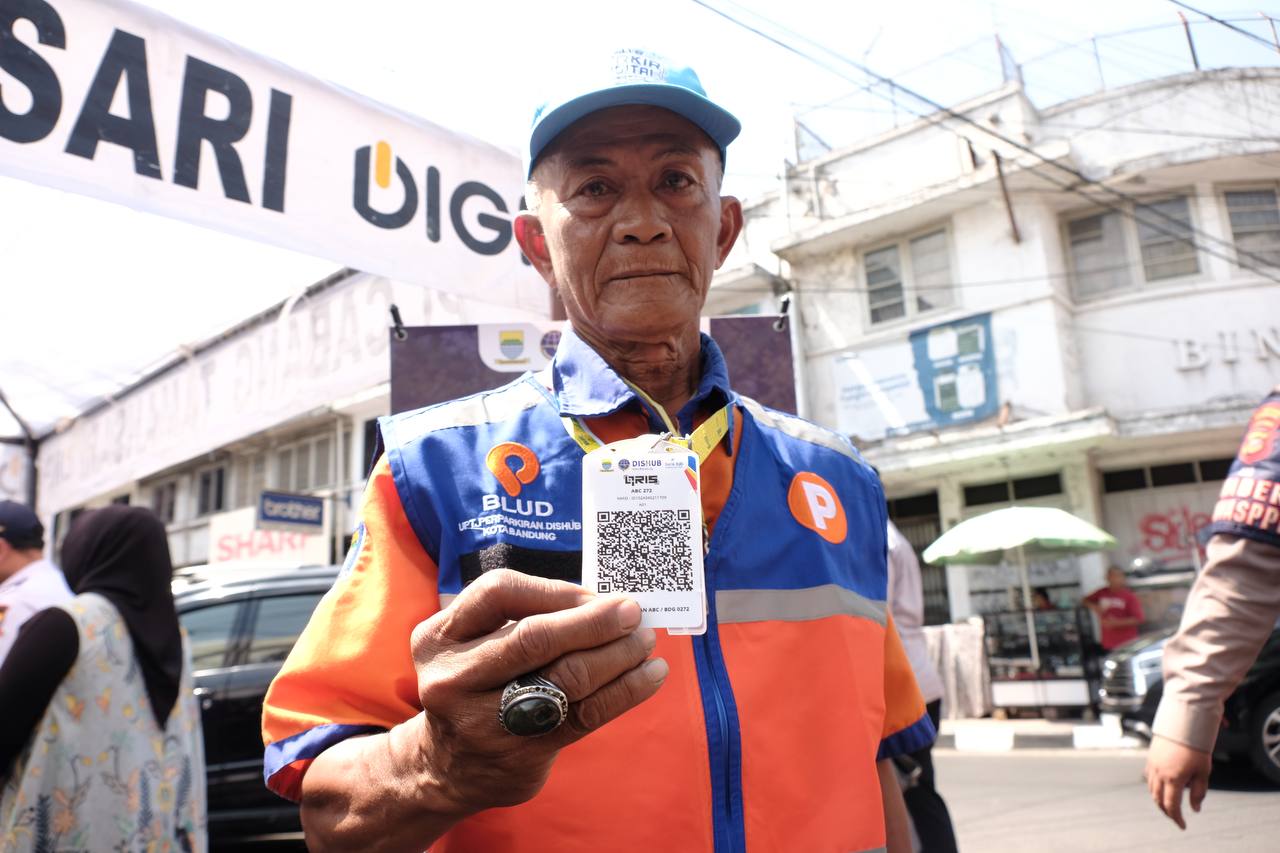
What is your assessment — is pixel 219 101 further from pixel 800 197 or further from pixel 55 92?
pixel 800 197

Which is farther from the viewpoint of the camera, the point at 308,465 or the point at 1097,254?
the point at 308,465

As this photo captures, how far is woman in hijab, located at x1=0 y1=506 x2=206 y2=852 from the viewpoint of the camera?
8.48ft

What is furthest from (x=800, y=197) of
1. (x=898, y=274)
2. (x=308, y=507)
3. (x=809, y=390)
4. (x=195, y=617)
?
(x=195, y=617)

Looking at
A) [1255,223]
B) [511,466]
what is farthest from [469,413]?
[1255,223]

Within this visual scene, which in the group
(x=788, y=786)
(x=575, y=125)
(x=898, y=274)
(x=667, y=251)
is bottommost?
(x=788, y=786)

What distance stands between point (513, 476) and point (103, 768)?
2.19m

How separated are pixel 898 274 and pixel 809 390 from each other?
8.50 ft

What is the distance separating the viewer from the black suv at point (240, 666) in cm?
531

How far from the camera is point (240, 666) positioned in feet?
18.2

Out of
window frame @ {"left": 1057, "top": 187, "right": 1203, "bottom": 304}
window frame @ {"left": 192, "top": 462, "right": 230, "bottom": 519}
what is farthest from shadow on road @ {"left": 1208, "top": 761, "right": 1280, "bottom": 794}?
window frame @ {"left": 192, "top": 462, "right": 230, "bottom": 519}

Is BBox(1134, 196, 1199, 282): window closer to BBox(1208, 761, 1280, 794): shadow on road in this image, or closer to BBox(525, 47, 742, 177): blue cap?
BBox(1208, 761, 1280, 794): shadow on road

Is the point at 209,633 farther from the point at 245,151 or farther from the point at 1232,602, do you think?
the point at 1232,602

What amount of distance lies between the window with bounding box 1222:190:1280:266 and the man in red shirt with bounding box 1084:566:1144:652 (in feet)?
20.8

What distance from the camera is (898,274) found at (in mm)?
16469
